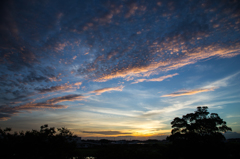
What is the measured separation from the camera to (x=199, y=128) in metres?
45.3

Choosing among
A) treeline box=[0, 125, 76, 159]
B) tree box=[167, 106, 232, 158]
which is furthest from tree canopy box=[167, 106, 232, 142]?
treeline box=[0, 125, 76, 159]

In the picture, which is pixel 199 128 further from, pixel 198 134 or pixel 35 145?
pixel 35 145

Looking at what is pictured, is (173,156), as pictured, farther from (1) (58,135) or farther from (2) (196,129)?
(1) (58,135)

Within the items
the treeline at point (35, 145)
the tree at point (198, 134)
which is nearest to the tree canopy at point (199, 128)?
the tree at point (198, 134)

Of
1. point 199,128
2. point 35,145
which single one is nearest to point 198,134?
point 199,128

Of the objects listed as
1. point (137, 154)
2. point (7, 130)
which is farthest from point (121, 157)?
point (7, 130)

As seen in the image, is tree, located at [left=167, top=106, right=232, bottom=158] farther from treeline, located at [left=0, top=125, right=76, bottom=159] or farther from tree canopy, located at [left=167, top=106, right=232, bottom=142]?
treeline, located at [left=0, top=125, right=76, bottom=159]

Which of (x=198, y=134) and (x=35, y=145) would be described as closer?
(x=35, y=145)

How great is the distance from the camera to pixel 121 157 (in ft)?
70.0

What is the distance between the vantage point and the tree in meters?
38.4

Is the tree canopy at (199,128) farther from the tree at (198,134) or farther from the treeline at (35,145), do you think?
the treeline at (35,145)

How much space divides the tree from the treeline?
117ft

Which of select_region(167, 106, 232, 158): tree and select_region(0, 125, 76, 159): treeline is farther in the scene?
select_region(167, 106, 232, 158): tree

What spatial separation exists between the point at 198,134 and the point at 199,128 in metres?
2.17
